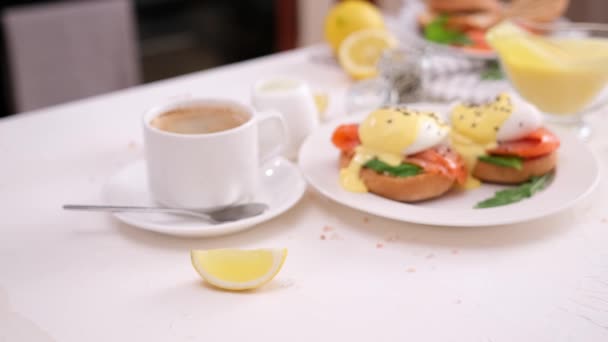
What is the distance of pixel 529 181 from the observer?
1.13 m

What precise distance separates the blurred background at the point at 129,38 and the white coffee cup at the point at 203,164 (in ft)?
4.46

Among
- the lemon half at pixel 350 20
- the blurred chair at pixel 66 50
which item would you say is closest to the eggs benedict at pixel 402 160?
the lemon half at pixel 350 20

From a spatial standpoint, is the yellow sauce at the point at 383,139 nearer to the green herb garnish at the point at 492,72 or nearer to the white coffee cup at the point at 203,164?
the white coffee cup at the point at 203,164

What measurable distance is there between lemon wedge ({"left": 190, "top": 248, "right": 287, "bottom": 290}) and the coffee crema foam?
0.24 metres

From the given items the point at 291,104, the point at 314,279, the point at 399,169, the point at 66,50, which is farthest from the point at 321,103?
the point at 66,50

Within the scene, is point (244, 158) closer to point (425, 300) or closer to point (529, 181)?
point (425, 300)

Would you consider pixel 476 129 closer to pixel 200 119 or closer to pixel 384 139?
pixel 384 139

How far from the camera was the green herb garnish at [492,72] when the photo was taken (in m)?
1.66

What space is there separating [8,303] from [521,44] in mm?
1095

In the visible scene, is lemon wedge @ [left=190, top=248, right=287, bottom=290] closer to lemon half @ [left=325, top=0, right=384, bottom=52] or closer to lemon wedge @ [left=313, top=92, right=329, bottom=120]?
lemon wedge @ [left=313, top=92, right=329, bottom=120]

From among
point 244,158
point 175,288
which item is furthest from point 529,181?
point 175,288

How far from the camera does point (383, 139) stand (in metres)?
1.06

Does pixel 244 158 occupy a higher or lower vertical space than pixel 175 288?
higher

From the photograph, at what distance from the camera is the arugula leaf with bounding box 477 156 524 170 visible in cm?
111
